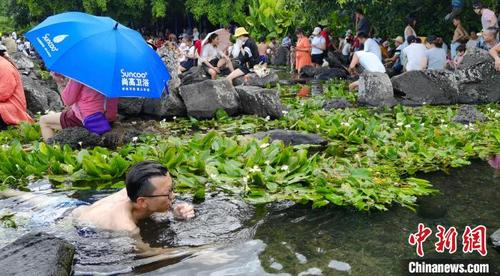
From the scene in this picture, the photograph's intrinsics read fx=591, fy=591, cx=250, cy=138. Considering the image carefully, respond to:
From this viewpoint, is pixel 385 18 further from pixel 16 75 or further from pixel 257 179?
pixel 257 179

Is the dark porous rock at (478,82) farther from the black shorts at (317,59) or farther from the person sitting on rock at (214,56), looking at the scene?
the black shorts at (317,59)

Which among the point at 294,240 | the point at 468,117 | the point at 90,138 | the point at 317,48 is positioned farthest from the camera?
the point at 317,48

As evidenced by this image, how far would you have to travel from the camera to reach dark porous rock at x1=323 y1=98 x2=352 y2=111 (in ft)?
37.1

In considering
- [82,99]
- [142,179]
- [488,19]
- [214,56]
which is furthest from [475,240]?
[214,56]

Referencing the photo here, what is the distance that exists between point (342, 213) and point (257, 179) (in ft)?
3.16

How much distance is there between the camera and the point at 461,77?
39.5ft

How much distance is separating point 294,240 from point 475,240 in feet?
4.63

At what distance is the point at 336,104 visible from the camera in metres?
11.4

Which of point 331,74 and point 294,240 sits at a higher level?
point 294,240

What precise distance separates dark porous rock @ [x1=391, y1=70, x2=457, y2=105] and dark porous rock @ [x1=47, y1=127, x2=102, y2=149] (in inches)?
259

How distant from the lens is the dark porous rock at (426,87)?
11953 mm

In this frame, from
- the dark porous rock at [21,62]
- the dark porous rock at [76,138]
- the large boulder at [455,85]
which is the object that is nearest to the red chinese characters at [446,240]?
the dark porous rock at [76,138]

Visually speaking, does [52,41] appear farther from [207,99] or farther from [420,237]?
[420,237]

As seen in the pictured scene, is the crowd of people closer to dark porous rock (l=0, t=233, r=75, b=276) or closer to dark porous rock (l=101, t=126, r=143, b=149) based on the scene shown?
dark porous rock (l=101, t=126, r=143, b=149)
